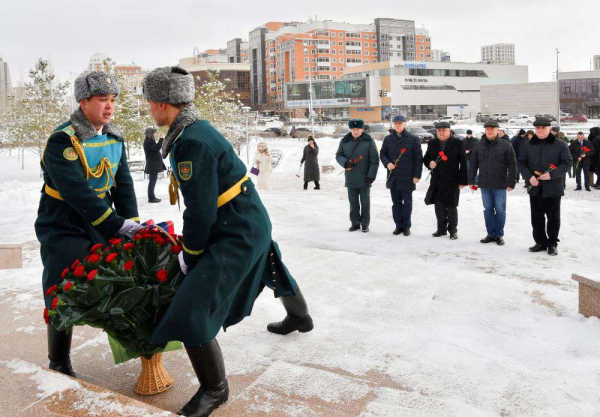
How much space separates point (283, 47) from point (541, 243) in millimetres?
119750

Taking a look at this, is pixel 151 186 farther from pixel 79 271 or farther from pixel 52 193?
pixel 79 271

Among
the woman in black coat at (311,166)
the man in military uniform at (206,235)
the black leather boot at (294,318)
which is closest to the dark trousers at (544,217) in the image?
the black leather boot at (294,318)

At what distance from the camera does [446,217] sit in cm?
898

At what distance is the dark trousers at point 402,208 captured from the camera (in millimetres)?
9141

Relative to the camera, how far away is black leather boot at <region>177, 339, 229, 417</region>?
2.99 meters

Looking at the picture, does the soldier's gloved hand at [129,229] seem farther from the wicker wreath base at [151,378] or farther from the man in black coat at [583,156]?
the man in black coat at [583,156]

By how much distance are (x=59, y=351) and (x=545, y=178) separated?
6.10m

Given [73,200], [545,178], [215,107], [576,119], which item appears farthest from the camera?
[576,119]

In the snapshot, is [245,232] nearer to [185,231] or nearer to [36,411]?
[185,231]

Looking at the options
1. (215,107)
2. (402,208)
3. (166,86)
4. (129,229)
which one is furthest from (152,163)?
(215,107)

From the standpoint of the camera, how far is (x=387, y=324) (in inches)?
182

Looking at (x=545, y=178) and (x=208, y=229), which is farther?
(x=545, y=178)

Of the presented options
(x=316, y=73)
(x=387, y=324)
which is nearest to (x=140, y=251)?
(x=387, y=324)

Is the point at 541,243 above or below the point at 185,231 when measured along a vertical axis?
below
